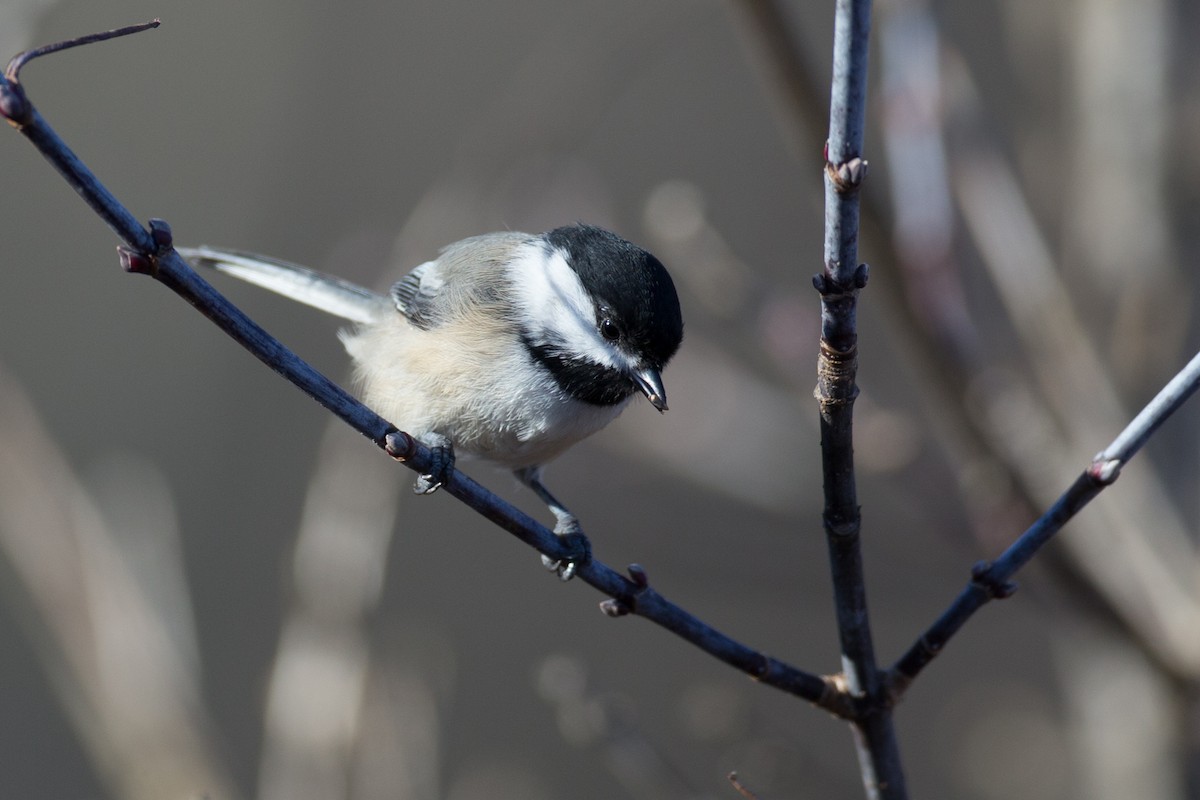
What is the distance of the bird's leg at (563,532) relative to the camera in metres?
1.55

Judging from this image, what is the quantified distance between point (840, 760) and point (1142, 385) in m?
1.93

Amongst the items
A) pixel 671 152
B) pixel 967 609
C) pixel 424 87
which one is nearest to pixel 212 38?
pixel 424 87

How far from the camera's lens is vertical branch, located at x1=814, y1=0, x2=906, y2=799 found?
3.10ft

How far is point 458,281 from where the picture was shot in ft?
7.00

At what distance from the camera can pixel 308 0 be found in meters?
4.45

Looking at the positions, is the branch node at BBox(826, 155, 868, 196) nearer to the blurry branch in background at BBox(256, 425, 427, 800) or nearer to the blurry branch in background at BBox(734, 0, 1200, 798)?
the blurry branch in background at BBox(734, 0, 1200, 798)

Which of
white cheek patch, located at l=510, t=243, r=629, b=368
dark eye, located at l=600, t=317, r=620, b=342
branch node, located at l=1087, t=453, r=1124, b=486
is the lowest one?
branch node, located at l=1087, t=453, r=1124, b=486

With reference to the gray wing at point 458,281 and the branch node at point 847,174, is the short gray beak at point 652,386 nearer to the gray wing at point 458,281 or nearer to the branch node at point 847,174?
the gray wing at point 458,281

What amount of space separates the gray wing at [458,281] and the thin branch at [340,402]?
691mm

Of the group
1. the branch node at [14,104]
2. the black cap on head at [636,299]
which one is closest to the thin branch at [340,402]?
the branch node at [14,104]

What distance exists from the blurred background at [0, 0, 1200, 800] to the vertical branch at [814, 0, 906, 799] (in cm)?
39

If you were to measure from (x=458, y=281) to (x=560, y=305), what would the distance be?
1.02ft

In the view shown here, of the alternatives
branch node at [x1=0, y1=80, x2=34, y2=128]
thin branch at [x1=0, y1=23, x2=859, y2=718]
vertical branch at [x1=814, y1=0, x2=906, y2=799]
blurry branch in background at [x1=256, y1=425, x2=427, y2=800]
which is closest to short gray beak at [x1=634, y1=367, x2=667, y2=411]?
thin branch at [x1=0, y1=23, x2=859, y2=718]

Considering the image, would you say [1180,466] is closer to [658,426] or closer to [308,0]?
[658,426]
